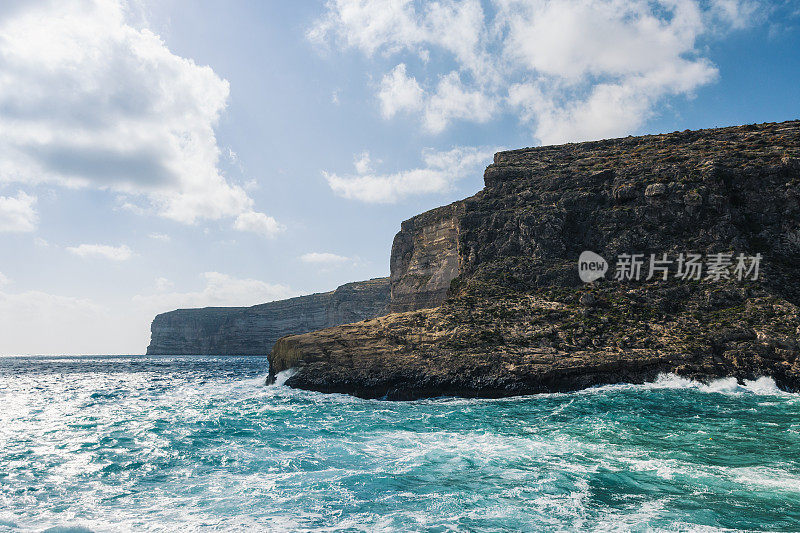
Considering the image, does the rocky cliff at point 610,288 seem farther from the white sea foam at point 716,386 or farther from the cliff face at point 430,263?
the cliff face at point 430,263

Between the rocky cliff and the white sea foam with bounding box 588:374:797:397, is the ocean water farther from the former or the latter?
the rocky cliff

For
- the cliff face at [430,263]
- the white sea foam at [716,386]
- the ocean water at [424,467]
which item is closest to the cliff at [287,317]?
the cliff face at [430,263]

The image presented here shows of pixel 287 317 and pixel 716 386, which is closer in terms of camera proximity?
pixel 716 386

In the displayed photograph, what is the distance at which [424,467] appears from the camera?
13445 mm

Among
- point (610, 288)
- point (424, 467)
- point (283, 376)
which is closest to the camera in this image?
point (424, 467)

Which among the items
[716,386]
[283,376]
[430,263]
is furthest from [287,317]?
[716,386]

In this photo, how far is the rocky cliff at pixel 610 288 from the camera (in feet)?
94.5

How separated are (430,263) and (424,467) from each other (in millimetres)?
62878

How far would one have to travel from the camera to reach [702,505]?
977 centimetres

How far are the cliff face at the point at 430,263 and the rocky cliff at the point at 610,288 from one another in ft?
80.0

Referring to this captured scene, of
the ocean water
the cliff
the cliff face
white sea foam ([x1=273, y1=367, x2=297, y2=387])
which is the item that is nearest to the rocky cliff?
white sea foam ([x1=273, y1=367, x2=297, y2=387])

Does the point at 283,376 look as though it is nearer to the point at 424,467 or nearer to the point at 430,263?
the point at 424,467

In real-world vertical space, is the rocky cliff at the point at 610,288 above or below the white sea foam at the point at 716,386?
above

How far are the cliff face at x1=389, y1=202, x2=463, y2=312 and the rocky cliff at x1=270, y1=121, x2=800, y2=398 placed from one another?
24.4 m
